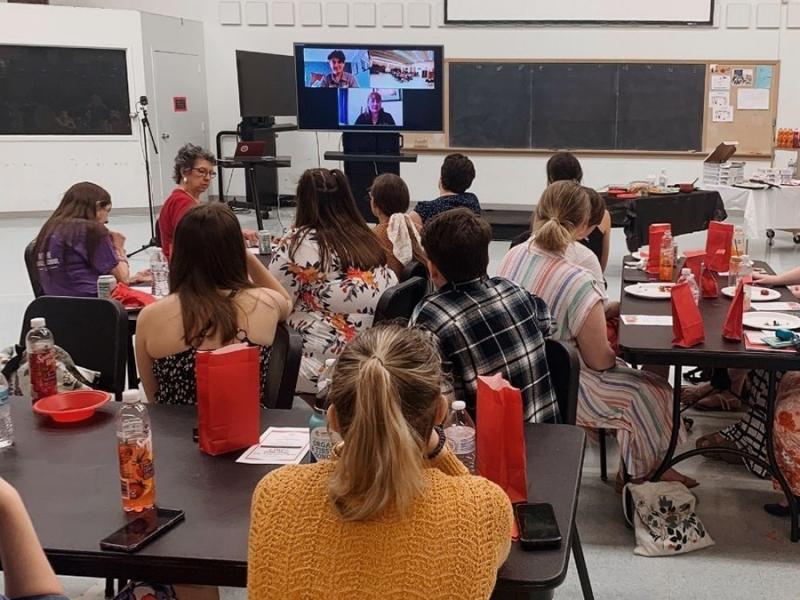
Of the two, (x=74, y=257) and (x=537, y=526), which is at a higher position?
(x=74, y=257)

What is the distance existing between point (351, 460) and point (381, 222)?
2951 mm

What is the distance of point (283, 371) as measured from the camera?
246 cm

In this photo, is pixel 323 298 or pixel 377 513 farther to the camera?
pixel 323 298

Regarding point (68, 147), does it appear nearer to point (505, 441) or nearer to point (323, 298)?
point (323, 298)

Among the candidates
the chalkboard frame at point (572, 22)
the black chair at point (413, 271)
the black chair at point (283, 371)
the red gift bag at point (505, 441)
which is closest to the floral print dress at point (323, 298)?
the black chair at point (413, 271)

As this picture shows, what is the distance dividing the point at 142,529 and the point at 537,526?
2.37 feet

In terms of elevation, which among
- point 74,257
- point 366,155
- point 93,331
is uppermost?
point 366,155

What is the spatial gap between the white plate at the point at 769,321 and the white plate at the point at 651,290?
0.39 metres

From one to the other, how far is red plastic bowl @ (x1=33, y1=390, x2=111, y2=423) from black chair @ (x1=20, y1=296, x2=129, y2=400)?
0.52 metres

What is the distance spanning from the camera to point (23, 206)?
9.43 m

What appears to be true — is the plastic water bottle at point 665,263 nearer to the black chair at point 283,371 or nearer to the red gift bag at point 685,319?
the red gift bag at point 685,319

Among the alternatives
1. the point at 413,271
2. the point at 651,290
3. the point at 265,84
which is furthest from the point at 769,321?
the point at 265,84

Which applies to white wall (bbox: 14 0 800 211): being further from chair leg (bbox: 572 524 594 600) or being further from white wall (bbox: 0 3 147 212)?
chair leg (bbox: 572 524 594 600)

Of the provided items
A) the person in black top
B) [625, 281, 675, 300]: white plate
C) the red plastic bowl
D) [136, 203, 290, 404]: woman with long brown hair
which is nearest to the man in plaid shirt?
[136, 203, 290, 404]: woman with long brown hair
